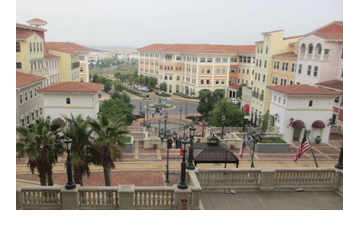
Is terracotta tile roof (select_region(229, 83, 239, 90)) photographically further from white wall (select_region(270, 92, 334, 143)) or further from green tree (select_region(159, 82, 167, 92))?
white wall (select_region(270, 92, 334, 143))

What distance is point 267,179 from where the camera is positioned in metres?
13.6

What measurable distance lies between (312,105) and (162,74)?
57.6 metres

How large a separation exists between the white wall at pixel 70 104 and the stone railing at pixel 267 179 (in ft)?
63.9

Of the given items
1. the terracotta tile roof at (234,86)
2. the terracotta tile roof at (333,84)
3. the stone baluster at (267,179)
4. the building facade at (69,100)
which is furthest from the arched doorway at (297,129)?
the terracotta tile roof at (234,86)

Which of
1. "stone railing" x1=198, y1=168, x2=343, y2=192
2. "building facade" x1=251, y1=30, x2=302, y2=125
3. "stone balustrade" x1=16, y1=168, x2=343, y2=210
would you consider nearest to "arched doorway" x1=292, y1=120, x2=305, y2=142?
"building facade" x1=251, y1=30, x2=302, y2=125

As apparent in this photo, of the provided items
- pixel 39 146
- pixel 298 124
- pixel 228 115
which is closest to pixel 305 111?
pixel 298 124

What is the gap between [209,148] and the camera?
1778 centimetres

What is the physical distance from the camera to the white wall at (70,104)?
30172 mm

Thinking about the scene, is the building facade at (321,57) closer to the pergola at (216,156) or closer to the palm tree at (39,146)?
the pergola at (216,156)

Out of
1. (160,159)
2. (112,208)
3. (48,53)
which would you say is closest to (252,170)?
(112,208)

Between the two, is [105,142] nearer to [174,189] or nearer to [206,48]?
[174,189]

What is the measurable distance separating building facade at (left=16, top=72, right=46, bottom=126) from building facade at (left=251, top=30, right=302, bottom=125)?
30.2m

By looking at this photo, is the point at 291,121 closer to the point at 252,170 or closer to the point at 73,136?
the point at 252,170

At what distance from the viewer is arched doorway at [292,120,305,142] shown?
3198cm
